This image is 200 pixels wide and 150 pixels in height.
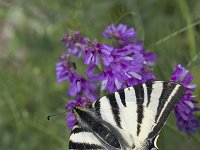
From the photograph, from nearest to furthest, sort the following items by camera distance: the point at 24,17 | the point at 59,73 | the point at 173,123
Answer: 1. the point at 59,73
2. the point at 173,123
3. the point at 24,17

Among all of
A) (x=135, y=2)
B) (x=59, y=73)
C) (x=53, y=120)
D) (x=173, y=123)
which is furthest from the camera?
(x=135, y=2)

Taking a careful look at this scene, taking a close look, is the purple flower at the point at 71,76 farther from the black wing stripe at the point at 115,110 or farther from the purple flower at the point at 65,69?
the black wing stripe at the point at 115,110

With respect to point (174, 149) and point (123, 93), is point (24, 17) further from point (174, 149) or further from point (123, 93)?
point (123, 93)

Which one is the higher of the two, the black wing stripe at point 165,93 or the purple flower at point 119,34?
the purple flower at point 119,34

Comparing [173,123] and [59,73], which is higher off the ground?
[59,73]

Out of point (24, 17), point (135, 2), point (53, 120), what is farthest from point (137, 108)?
point (24, 17)

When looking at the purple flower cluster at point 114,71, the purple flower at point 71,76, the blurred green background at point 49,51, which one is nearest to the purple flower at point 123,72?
the purple flower cluster at point 114,71

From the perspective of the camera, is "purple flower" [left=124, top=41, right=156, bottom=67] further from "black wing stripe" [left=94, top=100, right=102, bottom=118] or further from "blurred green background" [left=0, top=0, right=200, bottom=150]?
"blurred green background" [left=0, top=0, right=200, bottom=150]
